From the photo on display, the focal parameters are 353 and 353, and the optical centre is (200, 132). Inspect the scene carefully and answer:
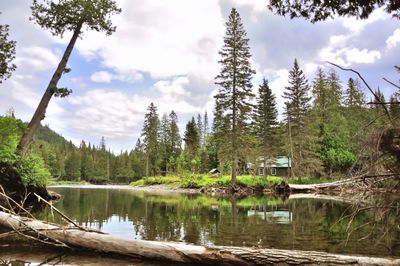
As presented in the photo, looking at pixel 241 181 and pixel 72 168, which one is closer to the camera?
pixel 241 181

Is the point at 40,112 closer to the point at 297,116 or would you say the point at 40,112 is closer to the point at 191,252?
the point at 191,252

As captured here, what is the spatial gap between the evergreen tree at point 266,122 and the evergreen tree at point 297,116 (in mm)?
4252

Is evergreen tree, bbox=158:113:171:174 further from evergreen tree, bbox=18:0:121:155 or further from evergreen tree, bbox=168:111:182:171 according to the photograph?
evergreen tree, bbox=18:0:121:155

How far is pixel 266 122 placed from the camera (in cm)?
5950

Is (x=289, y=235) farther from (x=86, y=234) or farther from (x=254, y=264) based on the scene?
(x=86, y=234)

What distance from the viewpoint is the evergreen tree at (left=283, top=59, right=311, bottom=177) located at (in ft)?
171

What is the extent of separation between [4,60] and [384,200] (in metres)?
20.9

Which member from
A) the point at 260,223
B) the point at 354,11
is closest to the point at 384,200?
the point at 354,11

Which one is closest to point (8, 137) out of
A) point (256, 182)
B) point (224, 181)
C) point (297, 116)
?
point (224, 181)

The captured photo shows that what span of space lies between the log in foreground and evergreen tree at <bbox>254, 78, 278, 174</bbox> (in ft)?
161

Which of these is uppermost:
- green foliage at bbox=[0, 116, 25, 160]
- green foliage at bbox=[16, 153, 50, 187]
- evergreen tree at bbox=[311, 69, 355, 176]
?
evergreen tree at bbox=[311, 69, 355, 176]

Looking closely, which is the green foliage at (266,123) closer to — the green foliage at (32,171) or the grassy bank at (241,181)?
the grassy bank at (241,181)

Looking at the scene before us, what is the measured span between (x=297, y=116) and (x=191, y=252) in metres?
49.0

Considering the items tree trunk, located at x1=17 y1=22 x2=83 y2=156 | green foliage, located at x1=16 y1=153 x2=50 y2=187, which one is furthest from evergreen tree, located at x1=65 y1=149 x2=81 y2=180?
tree trunk, located at x1=17 y1=22 x2=83 y2=156
